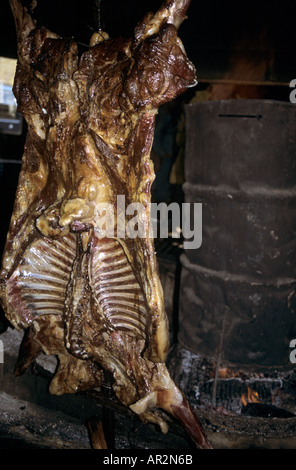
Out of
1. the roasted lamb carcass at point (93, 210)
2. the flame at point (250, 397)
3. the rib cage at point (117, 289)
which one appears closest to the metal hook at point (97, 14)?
the roasted lamb carcass at point (93, 210)

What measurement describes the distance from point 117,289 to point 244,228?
132cm

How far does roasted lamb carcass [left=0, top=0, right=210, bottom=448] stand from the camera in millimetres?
1517

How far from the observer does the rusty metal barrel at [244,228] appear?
2.59 m

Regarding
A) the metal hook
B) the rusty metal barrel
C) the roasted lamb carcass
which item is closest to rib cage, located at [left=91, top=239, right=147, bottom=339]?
the roasted lamb carcass

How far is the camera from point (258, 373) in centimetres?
291

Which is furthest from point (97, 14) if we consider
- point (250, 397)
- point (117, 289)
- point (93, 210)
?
point (250, 397)

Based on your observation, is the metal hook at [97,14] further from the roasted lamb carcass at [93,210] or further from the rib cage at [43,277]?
the rib cage at [43,277]

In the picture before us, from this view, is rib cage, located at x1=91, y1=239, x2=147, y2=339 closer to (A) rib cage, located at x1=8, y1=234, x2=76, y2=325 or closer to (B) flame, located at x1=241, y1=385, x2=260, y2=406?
(A) rib cage, located at x1=8, y1=234, x2=76, y2=325

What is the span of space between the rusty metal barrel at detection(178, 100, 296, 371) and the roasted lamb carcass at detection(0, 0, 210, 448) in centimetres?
118

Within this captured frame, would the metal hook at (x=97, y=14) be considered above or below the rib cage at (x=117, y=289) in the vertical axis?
above

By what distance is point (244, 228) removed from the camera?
271 centimetres

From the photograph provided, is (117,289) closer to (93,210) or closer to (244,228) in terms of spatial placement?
Answer: (93,210)
